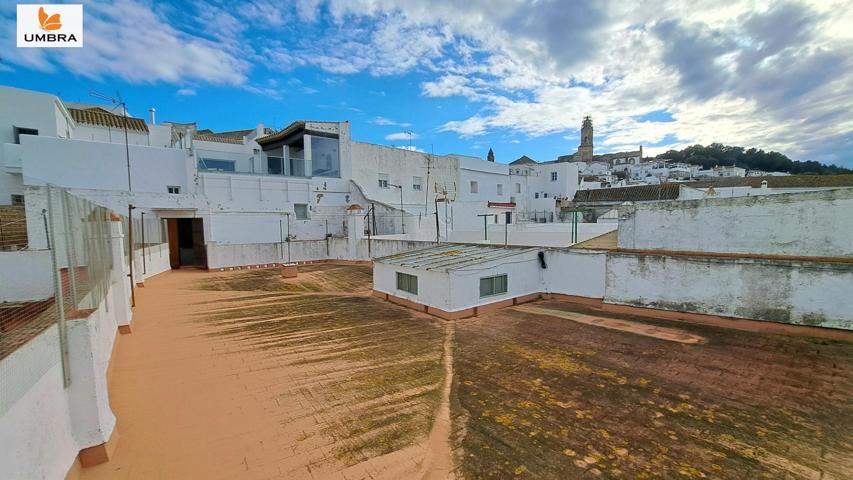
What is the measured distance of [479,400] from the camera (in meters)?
5.64

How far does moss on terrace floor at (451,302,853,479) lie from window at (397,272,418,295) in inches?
144

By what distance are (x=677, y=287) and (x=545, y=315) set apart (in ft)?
12.6

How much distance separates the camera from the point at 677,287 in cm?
1032

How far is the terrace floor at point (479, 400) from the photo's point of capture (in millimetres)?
4121

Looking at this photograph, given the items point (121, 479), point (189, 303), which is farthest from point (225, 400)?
point (189, 303)

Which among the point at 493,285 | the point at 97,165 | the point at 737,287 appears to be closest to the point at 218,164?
the point at 97,165

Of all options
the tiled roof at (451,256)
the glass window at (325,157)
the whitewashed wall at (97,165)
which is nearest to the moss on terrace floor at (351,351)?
the tiled roof at (451,256)

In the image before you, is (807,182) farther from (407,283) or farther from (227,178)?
(227,178)

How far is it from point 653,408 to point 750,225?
7.72 meters

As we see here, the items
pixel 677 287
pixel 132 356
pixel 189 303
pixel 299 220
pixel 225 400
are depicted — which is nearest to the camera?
pixel 225 400

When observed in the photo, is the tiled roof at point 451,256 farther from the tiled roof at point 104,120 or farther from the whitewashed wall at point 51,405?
the tiled roof at point 104,120

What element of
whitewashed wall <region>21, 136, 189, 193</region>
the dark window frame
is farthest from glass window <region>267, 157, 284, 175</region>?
the dark window frame

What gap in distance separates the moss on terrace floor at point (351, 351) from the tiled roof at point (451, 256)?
1.62 metres

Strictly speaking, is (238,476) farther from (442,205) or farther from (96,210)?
(442,205)
